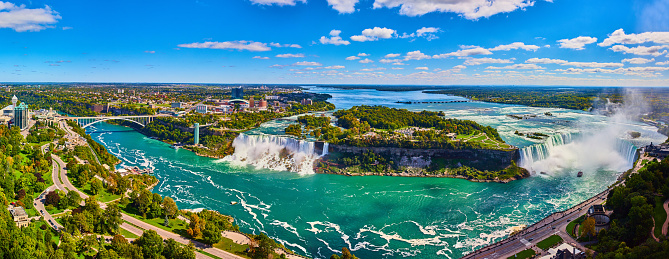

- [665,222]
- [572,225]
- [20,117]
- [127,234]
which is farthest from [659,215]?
[20,117]

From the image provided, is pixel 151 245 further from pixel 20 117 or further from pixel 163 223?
pixel 20 117

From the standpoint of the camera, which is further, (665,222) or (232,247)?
(232,247)

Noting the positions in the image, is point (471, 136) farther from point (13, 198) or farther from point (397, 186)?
point (13, 198)

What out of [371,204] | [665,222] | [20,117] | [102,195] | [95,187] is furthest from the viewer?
[20,117]

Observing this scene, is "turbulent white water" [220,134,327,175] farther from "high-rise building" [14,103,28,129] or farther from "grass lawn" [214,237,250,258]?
"high-rise building" [14,103,28,129]

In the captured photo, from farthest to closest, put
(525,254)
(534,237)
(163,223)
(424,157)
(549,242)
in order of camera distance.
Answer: (424,157)
(163,223)
(534,237)
(549,242)
(525,254)

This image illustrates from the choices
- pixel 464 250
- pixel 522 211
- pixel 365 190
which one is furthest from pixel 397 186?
pixel 464 250

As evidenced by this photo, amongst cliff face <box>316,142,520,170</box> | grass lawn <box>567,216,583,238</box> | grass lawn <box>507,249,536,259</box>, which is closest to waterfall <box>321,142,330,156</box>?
cliff face <box>316,142,520,170</box>
